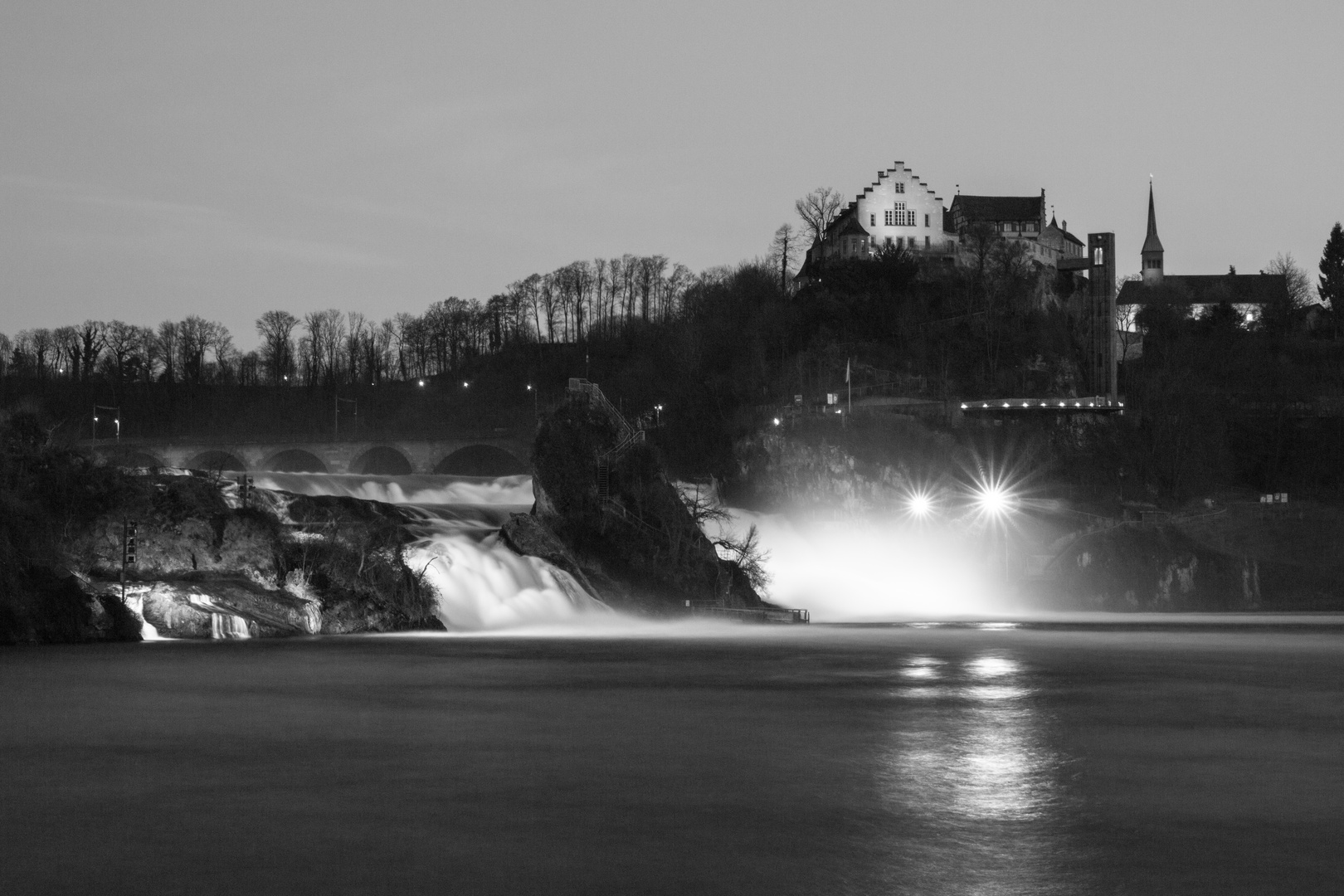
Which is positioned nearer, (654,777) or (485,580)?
(654,777)

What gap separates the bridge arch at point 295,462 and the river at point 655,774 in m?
64.5

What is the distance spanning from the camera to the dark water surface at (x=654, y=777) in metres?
13.4

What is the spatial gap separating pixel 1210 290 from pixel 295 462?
103598 mm

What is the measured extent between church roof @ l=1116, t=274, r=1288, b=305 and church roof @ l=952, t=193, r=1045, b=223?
1271 centimetres

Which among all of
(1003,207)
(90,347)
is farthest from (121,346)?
(1003,207)

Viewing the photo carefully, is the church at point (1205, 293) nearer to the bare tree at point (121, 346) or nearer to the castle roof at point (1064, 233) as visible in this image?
the castle roof at point (1064, 233)

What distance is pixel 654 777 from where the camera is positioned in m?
18.5

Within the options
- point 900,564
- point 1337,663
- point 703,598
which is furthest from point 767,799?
point 900,564

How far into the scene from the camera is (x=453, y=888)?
12617 mm

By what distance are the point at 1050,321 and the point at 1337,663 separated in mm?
69173

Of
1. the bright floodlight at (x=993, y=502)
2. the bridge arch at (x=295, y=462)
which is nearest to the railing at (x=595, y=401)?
the bright floodlight at (x=993, y=502)

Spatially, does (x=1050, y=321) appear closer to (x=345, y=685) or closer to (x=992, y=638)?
(x=992, y=638)

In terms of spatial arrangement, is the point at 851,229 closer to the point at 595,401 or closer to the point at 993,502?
the point at 993,502

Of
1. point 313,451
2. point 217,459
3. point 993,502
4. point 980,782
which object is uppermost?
point 313,451
